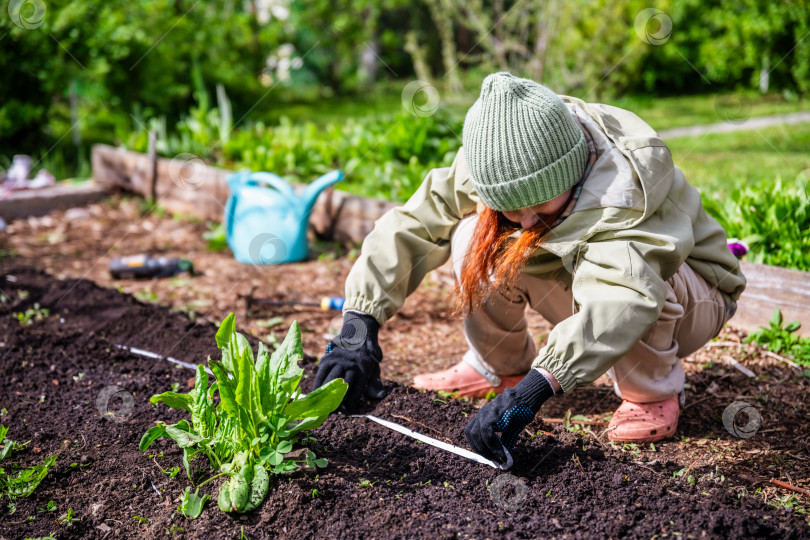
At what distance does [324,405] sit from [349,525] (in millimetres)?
279

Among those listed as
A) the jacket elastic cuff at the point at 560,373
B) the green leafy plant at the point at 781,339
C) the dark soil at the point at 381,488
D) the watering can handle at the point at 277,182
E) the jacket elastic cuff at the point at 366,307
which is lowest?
the green leafy plant at the point at 781,339

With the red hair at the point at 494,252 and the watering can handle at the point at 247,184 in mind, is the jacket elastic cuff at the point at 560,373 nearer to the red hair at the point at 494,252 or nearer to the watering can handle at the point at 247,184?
the red hair at the point at 494,252

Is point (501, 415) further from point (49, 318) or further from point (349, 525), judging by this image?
point (49, 318)

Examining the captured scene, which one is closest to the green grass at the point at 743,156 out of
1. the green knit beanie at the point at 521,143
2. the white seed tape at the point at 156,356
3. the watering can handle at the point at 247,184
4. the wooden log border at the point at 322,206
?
the wooden log border at the point at 322,206

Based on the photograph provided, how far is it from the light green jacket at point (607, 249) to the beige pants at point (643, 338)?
0.08m

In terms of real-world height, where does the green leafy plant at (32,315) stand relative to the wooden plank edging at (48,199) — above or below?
below

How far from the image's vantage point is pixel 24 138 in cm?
587

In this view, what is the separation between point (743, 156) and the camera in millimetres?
5285

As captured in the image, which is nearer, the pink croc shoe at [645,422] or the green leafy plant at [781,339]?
the pink croc shoe at [645,422]

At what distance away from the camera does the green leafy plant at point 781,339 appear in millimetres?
2490

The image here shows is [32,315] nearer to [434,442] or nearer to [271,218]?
[271,218]

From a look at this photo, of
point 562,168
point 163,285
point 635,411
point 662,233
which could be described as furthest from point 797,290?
point 163,285

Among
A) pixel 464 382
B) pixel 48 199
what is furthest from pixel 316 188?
pixel 48 199

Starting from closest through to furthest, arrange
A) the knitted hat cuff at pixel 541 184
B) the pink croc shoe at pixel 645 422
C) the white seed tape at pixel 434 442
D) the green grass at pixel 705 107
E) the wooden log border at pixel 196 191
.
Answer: the knitted hat cuff at pixel 541 184
the white seed tape at pixel 434 442
the pink croc shoe at pixel 645 422
the wooden log border at pixel 196 191
the green grass at pixel 705 107
